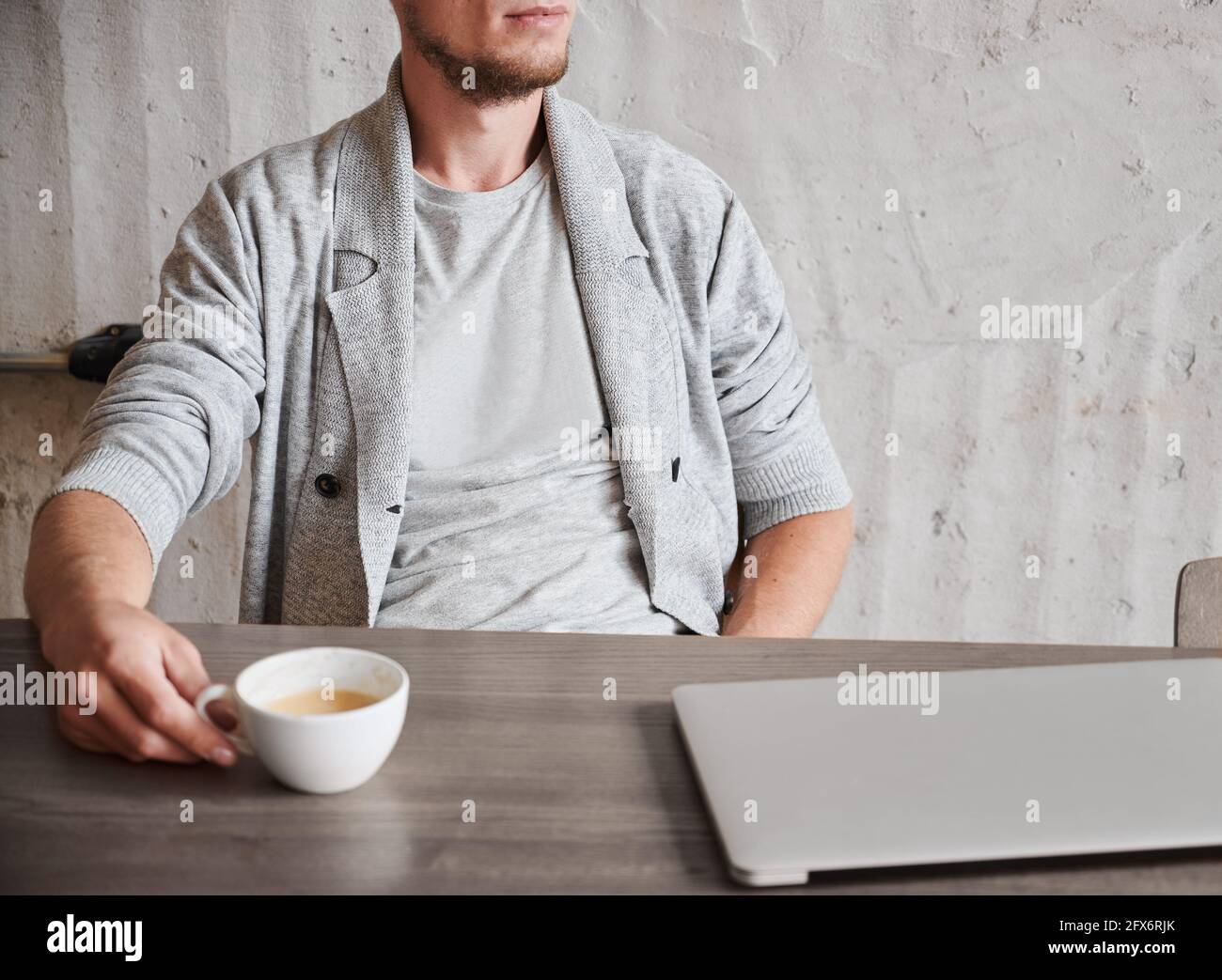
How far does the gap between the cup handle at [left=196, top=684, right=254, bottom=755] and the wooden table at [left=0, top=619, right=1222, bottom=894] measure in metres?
0.01

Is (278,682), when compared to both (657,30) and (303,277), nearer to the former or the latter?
(303,277)

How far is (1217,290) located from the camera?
5.94 ft

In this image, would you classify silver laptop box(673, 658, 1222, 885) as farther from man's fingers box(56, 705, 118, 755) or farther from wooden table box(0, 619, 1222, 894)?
man's fingers box(56, 705, 118, 755)

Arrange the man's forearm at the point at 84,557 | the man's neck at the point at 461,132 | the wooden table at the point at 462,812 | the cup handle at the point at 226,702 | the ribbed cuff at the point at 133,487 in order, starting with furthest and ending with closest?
the man's neck at the point at 461,132 < the ribbed cuff at the point at 133,487 < the man's forearm at the point at 84,557 < the cup handle at the point at 226,702 < the wooden table at the point at 462,812

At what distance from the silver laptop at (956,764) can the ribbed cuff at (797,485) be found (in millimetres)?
610

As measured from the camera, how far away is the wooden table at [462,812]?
583 millimetres

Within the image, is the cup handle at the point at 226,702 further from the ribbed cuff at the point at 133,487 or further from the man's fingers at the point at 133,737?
the ribbed cuff at the point at 133,487

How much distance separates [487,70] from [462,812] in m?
0.94

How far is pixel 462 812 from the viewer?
0.65 m

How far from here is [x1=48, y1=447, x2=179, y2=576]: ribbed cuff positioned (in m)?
0.99

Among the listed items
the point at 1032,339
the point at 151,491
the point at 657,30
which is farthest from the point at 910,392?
the point at 151,491

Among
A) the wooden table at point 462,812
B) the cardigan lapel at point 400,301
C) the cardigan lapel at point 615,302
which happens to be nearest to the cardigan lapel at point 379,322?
the cardigan lapel at point 400,301

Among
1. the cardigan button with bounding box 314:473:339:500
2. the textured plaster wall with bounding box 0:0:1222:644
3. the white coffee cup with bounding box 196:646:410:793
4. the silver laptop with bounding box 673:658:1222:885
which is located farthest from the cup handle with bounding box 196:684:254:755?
the textured plaster wall with bounding box 0:0:1222:644

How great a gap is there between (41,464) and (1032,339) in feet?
5.27
